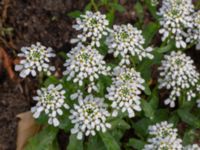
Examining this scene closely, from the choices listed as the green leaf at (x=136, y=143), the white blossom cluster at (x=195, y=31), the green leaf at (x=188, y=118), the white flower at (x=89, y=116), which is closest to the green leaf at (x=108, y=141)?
the white flower at (x=89, y=116)

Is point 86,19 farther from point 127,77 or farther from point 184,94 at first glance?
point 184,94

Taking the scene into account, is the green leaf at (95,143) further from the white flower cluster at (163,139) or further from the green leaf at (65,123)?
the white flower cluster at (163,139)

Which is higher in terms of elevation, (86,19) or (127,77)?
(86,19)

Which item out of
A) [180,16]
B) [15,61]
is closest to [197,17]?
[180,16]

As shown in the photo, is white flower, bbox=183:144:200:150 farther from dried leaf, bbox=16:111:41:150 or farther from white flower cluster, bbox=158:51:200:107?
dried leaf, bbox=16:111:41:150

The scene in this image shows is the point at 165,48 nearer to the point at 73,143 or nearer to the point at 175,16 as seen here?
the point at 175,16

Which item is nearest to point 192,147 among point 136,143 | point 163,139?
point 163,139

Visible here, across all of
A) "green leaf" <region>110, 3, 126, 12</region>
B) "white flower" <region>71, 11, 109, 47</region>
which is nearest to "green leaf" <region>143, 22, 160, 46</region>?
"green leaf" <region>110, 3, 126, 12</region>
